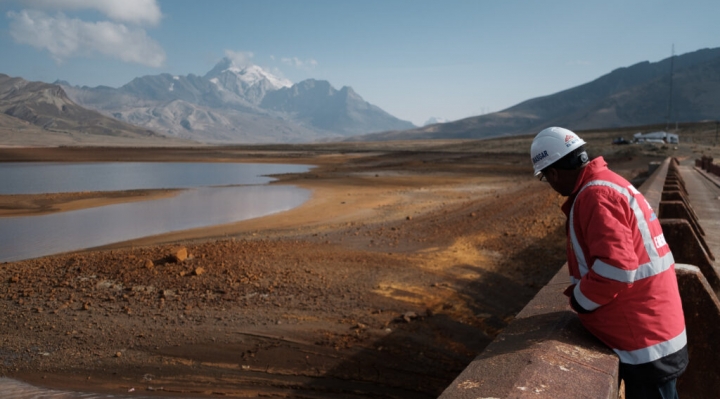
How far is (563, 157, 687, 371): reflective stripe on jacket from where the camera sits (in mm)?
2428

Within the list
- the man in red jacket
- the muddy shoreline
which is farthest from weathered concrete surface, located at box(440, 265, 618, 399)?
the muddy shoreline

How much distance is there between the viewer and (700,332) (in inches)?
129

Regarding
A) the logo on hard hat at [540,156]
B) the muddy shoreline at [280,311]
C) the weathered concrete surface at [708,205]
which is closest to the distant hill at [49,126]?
the muddy shoreline at [280,311]

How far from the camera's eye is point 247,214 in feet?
62.1

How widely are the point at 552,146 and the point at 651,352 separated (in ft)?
3.46

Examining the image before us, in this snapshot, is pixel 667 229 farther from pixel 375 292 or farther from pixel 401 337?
pixel 375 292

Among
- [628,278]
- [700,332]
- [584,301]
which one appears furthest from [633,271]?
[700,332]

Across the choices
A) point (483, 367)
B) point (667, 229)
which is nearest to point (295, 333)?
point (667, 229)

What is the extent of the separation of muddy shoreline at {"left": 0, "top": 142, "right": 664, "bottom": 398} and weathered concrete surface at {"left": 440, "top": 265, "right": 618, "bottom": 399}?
9.88 feet

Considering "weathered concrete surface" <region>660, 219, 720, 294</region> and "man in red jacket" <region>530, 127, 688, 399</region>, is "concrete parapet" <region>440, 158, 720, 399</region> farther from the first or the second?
"weathered concrete surface" <region>660, 219, 720, 294</region>

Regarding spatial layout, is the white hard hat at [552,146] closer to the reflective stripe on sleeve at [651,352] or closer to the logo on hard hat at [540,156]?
the logo on hard hat at [540,156]

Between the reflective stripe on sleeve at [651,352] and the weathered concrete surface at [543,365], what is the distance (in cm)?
7

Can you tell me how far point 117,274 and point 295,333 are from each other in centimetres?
354

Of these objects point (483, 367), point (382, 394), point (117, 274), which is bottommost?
point (382, 394)
